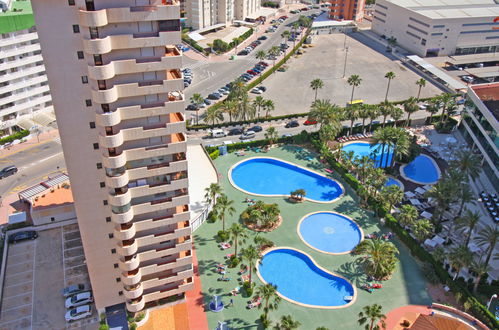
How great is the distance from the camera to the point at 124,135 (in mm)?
47969

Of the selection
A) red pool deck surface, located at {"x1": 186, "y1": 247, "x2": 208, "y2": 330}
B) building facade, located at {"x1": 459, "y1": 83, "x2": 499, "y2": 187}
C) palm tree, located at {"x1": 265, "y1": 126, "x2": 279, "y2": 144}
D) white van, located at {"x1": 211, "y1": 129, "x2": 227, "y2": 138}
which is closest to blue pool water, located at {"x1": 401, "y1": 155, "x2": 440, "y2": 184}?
building facade, located at {"x1": 459, "y1": 83, "x2": 499, "y2": 187}

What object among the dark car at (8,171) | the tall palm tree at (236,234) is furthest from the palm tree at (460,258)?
the dark car at (8,171)

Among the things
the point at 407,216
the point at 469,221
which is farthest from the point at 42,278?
the point at 469,221

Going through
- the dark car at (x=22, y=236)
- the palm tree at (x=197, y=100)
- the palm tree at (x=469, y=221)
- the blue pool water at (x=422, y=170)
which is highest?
the palm tree at (x=197, y=100)

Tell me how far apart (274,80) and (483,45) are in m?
82.8

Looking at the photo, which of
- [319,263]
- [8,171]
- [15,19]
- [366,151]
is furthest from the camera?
[366,151]

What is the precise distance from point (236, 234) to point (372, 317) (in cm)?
2316

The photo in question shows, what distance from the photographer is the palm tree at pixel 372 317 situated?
55.5 m

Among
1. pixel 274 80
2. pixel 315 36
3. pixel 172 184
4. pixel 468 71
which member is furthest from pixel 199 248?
pixel 315 36

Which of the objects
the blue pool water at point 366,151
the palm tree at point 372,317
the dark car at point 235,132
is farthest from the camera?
the dark car at point 235,132

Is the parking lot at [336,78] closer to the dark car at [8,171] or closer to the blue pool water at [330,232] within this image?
the blue pool water at [330,232]

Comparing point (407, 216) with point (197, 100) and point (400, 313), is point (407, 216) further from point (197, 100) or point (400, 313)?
point (197, 100)

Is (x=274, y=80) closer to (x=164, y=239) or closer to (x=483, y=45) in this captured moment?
(x=483, y=45)

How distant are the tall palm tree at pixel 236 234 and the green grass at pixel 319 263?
5.47ft
